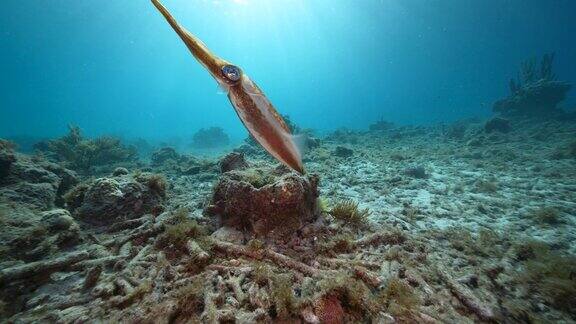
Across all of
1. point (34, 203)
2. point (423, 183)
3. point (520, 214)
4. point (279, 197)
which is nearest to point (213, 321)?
point (279, 197)

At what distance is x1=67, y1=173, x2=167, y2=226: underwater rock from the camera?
5199 millimetres

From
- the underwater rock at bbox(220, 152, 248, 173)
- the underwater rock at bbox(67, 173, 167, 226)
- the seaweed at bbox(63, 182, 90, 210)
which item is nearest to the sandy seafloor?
the underwater rock at bbox(67, 173, 167, 226)

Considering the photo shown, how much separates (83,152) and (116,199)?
10.8 metres

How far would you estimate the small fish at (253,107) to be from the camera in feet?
4.04

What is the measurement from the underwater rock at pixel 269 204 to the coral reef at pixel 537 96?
28.8 metres

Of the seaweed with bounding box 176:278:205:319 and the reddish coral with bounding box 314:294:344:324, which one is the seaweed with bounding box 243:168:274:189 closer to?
the seaweed with bounding box 176:278:205:319

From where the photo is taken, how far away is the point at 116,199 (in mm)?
5371

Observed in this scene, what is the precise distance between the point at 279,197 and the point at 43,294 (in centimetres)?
338

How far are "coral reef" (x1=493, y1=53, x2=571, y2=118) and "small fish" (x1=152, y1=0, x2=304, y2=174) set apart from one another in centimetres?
3111

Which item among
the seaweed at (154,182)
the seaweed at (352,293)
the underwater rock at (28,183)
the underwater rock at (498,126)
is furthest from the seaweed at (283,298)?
the underwater rock at (498,126)

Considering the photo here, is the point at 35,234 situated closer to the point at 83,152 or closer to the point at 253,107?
the point at 253,107

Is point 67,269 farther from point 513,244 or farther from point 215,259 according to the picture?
point 513,244

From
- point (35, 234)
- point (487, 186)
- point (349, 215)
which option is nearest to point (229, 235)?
point (349, 215)

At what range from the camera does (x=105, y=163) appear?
51.3ft
